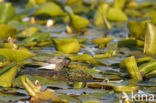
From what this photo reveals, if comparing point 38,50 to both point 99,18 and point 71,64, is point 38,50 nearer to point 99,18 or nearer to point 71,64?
point 71,64

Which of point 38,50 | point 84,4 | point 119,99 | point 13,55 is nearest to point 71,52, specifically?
point 38,50

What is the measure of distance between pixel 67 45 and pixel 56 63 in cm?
49

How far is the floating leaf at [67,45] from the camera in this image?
296 cm

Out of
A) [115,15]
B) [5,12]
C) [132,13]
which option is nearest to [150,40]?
[115,15]

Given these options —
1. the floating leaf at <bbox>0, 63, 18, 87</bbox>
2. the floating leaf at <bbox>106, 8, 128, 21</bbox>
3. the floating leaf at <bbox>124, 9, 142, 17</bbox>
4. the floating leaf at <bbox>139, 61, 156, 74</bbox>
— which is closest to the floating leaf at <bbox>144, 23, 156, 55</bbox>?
the floating leaf at <bbox>139, 61, 156, 74</bbox>

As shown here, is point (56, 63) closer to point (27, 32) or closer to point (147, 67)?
point (147, 67)

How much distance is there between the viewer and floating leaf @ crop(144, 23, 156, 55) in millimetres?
2873

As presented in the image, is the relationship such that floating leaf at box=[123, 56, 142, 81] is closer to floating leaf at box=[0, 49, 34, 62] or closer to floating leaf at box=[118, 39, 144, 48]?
floating leaf at box=[0, 49, 34, 62]

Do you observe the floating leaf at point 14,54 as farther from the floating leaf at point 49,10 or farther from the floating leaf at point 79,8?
the floating leaf at point 79,8

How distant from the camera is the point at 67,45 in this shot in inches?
118

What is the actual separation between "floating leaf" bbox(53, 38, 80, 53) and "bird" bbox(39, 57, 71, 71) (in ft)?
1.18

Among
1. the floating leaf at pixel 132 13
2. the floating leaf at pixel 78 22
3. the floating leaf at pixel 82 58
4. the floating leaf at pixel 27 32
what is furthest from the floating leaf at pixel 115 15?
the floating leaf at pixel 82 58

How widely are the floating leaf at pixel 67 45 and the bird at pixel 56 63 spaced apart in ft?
1.18

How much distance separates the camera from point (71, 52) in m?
3.06
